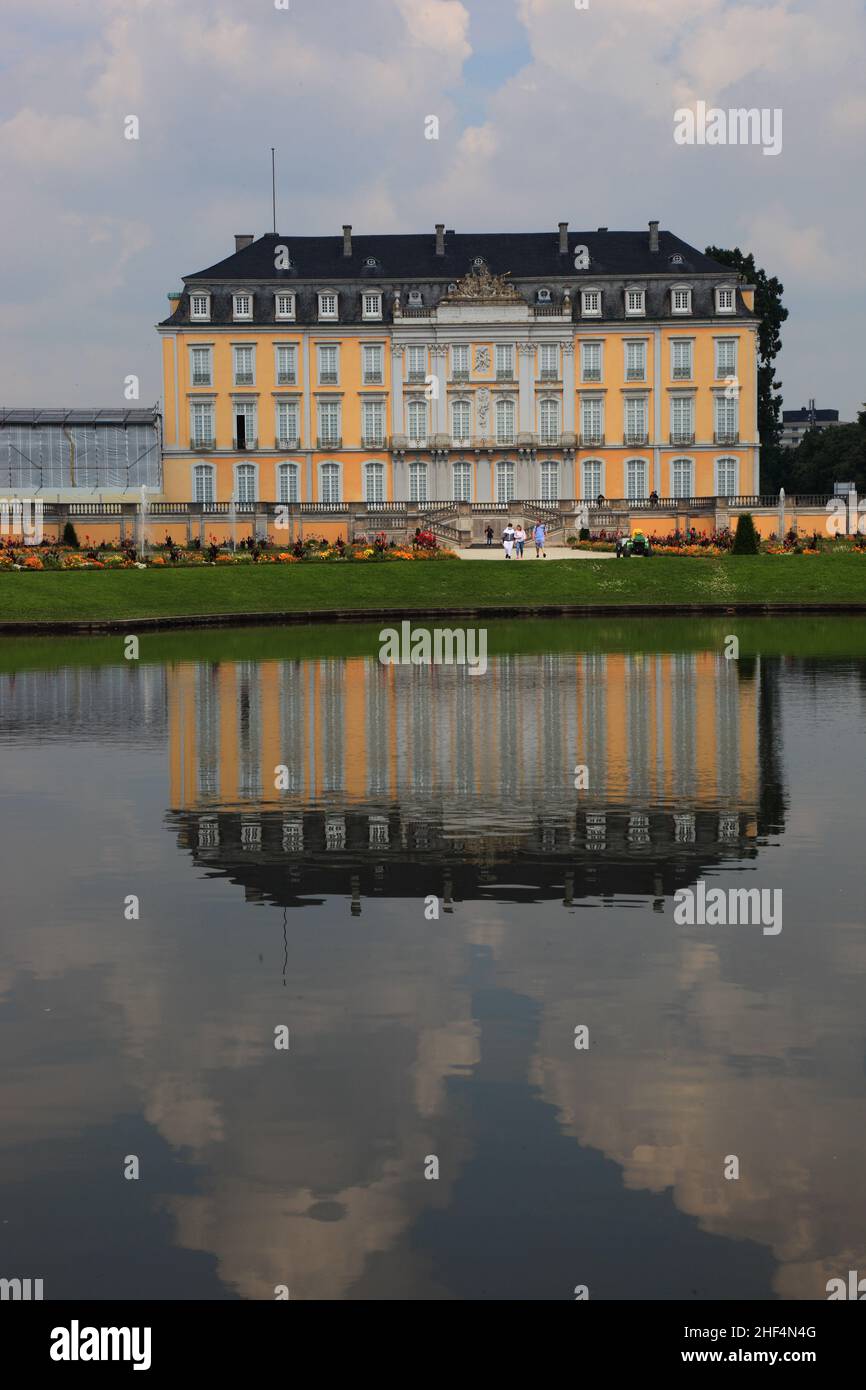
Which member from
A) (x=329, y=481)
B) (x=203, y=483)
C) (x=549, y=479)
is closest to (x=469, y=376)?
(x=549, y=479)

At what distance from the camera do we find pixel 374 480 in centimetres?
9612

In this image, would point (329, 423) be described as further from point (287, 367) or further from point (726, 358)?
point (726, 358)

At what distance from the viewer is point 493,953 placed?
10570mm

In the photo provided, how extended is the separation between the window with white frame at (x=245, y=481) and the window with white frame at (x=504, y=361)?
575 inches

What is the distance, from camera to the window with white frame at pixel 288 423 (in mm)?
96125

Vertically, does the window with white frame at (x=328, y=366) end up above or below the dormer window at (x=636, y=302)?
below

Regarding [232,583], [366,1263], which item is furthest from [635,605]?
[366,1263]

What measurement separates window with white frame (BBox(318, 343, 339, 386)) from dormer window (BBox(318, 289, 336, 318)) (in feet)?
5.87

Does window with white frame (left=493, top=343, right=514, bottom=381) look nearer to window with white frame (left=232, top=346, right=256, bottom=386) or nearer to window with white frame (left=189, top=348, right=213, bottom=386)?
window with white frame (left=232, top=346, right=256, bottom=386)

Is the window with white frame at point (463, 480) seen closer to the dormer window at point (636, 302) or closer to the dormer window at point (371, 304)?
the dormer window at point (371, 304)

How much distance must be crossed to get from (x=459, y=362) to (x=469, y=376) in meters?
0.97

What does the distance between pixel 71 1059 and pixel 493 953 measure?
114 inches

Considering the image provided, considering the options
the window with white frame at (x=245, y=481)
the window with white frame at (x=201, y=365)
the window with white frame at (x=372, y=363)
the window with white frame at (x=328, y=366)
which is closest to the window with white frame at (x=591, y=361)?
the window with white frame at (x=372, y=363)
